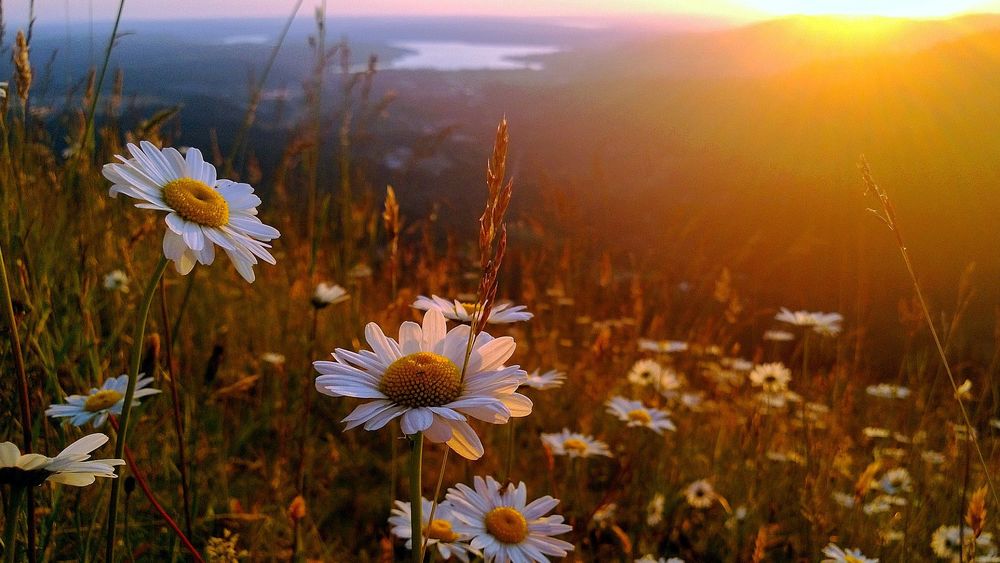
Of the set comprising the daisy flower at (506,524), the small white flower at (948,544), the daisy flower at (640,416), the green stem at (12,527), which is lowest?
the small white flower at (948,544)

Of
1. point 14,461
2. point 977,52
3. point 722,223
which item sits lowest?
point 722,223

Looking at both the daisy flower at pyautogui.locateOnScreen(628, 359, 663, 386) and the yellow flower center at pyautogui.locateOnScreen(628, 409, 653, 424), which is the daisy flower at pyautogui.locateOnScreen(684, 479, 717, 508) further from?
the daisy flower at pyautogui.locateOnScreen(628, 359, 663, 386)

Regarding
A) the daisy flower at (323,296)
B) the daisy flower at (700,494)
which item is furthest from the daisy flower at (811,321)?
the daisy flower at (323,296)

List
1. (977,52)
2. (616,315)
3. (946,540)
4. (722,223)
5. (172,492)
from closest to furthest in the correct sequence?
(172,492) < (946,540) < (616,315) < (722,223) < (977,52)

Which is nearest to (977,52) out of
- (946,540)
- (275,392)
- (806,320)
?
(806,320)

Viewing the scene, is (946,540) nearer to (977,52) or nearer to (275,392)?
(275,392)

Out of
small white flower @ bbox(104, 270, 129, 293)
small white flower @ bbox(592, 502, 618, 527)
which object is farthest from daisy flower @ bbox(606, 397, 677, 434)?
small white flower @ bbox(104, 270, 129, 293)

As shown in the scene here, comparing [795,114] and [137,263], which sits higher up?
[795,114]

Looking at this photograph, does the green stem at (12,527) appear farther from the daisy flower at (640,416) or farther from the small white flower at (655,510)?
the small white flower at (655,510)
